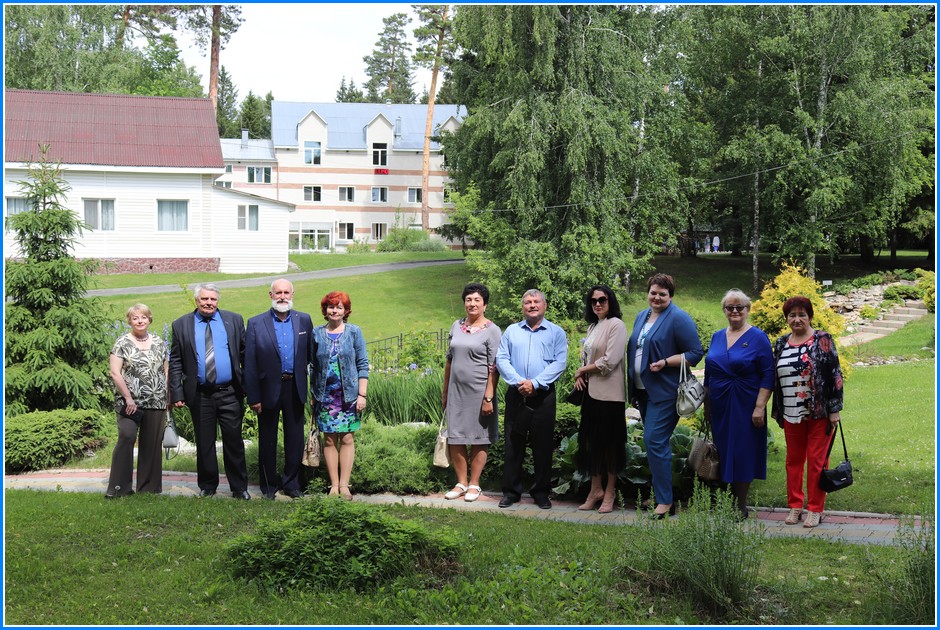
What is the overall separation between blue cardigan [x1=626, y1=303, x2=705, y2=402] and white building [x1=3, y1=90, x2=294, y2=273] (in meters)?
29.1

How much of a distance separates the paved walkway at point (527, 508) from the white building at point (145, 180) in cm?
2601

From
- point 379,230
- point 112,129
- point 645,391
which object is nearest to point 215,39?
point 112,129

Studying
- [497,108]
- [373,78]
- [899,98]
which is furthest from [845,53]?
[373,78]

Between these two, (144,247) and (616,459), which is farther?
(144,247)

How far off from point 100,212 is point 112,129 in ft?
11.4

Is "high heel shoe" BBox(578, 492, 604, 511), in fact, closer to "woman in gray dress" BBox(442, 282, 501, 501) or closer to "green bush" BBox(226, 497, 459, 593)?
"woman in gray dress" BBox(442, 282, 501, 501)

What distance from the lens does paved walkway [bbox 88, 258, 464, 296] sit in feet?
96.8

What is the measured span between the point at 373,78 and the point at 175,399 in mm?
72357

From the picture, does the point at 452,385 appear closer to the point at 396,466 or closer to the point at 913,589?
the point at 396,466

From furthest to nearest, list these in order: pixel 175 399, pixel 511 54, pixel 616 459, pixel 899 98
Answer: pixel 899 98, pixel 511 54, pixel 175 399, pixel 616 459

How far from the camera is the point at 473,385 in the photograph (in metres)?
7.75

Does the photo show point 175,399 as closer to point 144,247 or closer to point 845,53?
point 144,247

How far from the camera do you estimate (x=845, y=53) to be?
31.2 m

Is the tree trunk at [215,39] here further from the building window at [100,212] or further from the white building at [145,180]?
the building window at [100,212]
